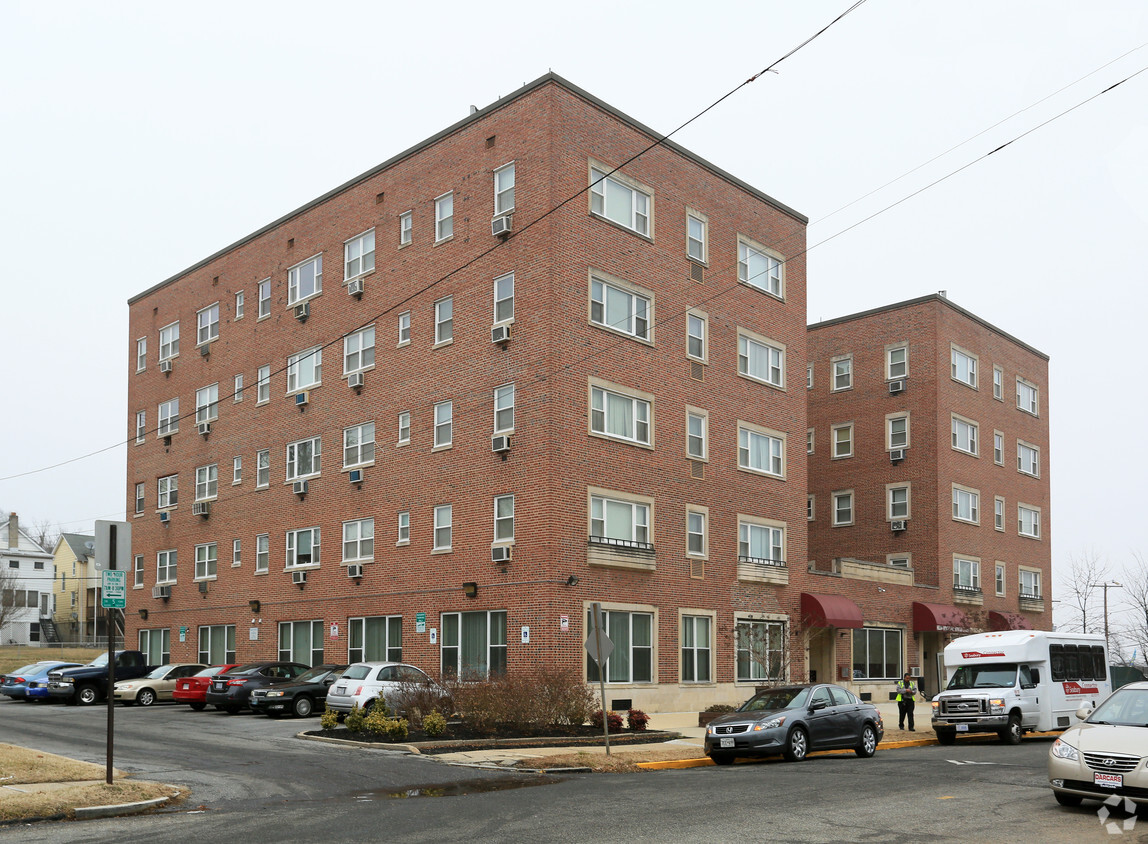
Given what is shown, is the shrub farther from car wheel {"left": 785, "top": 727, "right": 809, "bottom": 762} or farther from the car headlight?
the car headlight

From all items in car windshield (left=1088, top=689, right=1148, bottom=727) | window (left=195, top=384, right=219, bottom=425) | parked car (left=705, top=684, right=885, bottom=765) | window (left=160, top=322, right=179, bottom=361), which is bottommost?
parked car (left=705, top=684, right=885, bottom=765)

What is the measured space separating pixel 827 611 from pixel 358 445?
17050 mm

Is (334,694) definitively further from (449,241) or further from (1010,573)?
(1010,573)

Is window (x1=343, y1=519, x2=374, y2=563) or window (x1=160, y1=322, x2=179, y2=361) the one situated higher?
window (x1=160, y1=322, x2=179, y2=361)

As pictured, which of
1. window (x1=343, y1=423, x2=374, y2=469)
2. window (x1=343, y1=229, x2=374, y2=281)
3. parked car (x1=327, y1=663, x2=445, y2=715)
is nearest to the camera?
parked car (x1=327, y1=663, x2=445, y2=715)

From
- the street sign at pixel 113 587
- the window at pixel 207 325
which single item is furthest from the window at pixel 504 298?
the street sign at pixel 113 587

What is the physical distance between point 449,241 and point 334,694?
15.2 m

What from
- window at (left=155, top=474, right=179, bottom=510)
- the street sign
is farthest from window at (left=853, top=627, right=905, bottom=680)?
the street sign

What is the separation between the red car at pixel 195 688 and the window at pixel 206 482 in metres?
13.1

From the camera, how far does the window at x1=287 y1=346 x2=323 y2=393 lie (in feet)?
140

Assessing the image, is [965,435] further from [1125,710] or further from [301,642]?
[1125,710]

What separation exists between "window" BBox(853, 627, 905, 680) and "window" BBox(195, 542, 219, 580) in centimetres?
2500

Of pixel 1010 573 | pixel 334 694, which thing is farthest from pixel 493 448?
pixel 1010 573

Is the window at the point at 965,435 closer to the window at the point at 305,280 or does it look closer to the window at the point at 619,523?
the window at the point at 619,523
